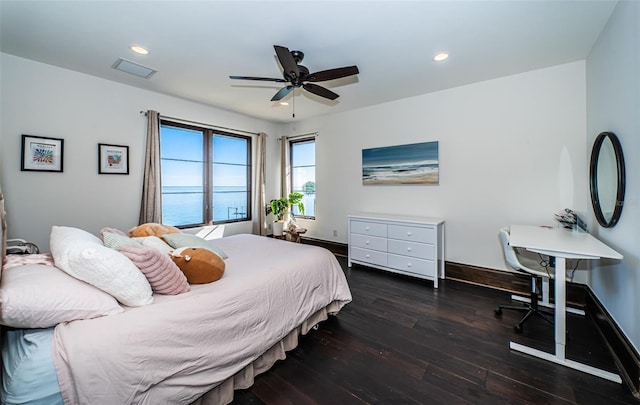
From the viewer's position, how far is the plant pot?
494 cm

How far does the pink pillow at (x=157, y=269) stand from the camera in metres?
1.45

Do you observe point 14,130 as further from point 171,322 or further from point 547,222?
point 547,222

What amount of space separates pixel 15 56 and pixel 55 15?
4.02ft

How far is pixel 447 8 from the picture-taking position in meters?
1.93

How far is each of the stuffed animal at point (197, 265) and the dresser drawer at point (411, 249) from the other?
2566 millimetres

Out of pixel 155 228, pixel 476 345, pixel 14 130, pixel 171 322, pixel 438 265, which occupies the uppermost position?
pixel 14 130

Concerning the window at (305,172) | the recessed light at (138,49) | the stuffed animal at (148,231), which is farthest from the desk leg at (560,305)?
the recessed light at (138,49)

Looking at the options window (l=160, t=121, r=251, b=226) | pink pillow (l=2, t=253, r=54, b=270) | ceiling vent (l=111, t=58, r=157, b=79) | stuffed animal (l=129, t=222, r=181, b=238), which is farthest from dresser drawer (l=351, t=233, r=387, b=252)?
ceiling vent (l=111, t=58, r=157, b=79)

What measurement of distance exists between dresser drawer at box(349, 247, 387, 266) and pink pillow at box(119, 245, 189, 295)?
2.81m

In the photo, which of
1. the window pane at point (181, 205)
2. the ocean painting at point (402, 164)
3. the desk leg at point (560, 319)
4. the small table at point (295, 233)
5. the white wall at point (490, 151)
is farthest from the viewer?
the small table at point (295, 233)

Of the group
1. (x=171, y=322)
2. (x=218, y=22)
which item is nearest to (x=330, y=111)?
(x=218, y=22)

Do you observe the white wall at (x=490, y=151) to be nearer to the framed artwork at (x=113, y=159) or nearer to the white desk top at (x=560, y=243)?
the white desk top at (x=560, y=243)

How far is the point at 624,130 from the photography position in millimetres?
1879

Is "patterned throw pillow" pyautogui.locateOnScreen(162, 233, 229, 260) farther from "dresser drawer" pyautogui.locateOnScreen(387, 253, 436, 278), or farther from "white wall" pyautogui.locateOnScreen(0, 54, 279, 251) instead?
"dresser drawer" pyautogui.locateOnScreen(387, 253, 436, 278)
